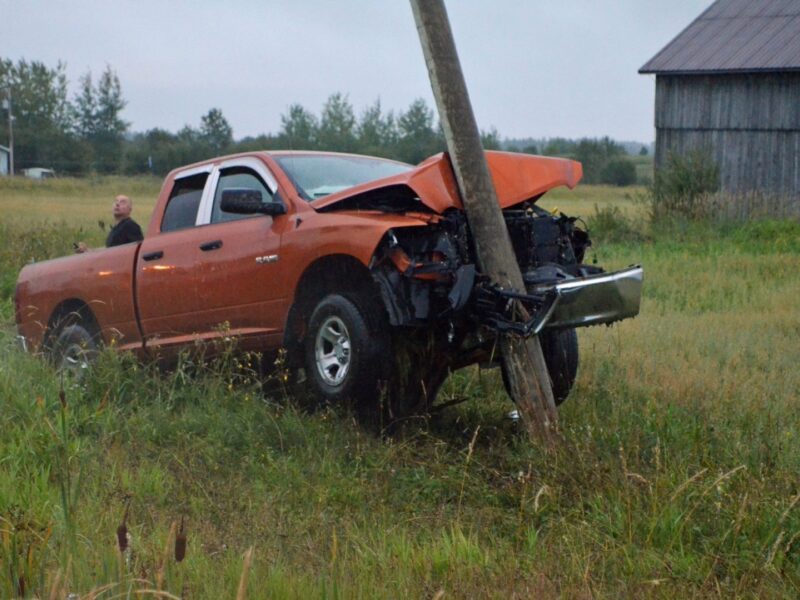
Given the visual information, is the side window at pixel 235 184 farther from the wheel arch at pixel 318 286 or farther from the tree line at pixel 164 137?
the tree line at pixel 164 137

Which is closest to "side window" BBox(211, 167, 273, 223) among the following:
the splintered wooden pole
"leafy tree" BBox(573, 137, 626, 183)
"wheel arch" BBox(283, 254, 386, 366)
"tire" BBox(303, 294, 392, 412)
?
"wheel arch" BBox(283, 254, 386, 366)

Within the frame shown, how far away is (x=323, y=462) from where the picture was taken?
696 centimetres

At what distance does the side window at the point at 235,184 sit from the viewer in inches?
343

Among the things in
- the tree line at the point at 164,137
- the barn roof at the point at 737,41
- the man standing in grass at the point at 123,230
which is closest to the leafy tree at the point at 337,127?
the tree line at the point at 164,137

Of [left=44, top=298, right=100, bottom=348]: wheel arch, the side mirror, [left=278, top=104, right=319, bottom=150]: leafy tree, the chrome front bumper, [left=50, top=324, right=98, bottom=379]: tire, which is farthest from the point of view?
[left=278, top=104, right=319, bottom=150]: leafy tree

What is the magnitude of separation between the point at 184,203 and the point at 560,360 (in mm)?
3346

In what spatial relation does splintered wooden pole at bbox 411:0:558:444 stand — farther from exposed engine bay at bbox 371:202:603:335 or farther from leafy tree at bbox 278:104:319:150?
leafy tree at bbox 278:104:319:150

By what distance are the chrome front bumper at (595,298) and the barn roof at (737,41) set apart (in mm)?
20678

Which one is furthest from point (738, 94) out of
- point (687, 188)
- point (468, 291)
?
point (468, 291)

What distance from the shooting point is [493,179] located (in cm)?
780

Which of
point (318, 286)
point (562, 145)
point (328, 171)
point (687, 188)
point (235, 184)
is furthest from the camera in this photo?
point (562, 145)

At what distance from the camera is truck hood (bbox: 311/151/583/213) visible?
24.4 ft

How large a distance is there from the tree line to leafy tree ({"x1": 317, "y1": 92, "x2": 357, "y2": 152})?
0.05m

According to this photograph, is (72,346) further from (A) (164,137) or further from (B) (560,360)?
(A) (164,137)
